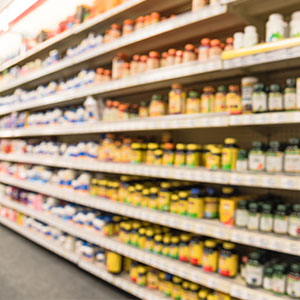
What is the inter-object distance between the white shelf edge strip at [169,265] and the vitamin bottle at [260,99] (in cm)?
99

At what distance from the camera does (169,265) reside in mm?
2137

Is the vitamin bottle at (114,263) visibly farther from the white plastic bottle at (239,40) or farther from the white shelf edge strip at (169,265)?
the white plastic bottle at (239,40)

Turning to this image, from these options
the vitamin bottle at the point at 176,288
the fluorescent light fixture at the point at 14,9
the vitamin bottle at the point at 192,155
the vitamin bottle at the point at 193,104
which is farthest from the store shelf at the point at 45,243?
the fluorescent light fixture at the point at 14,9

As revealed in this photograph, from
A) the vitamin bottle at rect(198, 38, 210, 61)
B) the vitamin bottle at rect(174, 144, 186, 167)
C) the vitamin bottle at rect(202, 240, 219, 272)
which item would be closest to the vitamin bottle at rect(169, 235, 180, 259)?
the vitamin bottle at rect(202, 240, 219, 272)

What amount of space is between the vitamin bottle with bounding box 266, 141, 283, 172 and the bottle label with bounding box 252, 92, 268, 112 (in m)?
0.20

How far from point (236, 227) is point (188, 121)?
72 cm

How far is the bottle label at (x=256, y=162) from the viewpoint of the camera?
5.77ft

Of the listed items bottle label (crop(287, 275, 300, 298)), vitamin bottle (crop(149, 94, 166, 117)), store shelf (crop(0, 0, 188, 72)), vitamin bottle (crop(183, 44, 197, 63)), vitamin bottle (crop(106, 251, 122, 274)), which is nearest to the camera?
bottle label (crop(287, 275, 300, 298))

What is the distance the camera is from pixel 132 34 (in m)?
2.42

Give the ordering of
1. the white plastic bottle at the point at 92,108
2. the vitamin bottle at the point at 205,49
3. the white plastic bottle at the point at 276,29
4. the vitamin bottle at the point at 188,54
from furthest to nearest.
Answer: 1. the white plastic bottle at the point at 92,108
2. the vitamin bottle at the point at 188,54
3. the vitamin bottle at the point at 205,49
4. the white plastic bottle at the point at 276,29

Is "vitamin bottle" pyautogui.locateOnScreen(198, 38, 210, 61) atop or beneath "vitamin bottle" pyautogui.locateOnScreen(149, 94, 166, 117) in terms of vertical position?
atop

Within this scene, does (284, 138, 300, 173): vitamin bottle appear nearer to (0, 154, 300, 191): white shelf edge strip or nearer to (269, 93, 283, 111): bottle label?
(0, 154, 300, 191): white shelf edge strip

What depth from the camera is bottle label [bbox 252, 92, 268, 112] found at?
170 centimetres

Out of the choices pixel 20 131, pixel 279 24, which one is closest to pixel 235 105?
pixel 279 24
